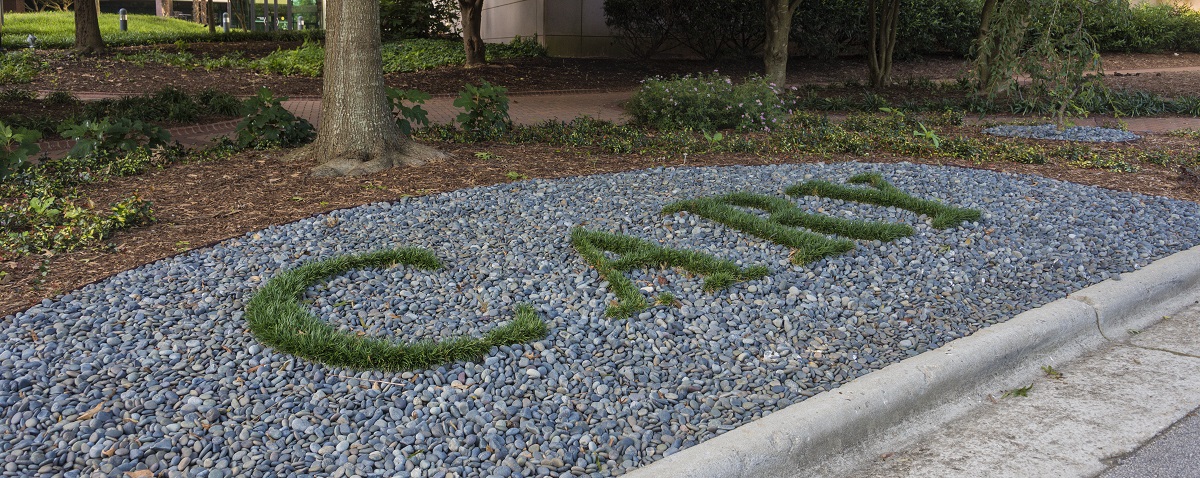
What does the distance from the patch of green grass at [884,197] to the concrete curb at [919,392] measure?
3.17 ft

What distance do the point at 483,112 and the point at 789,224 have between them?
4355 millimetres

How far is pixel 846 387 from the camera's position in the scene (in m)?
3.20

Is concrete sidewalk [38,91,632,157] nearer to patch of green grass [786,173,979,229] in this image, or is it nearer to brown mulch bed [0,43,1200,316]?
brown mulch bed [0,43,1200,316]

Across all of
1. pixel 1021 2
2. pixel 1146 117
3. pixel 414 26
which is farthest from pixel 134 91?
pixel 1146 117

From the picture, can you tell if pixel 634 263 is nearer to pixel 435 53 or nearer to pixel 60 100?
pixel 60 100

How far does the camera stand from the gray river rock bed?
274cm

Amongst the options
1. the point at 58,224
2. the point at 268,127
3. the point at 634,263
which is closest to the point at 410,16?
the point at 268,127

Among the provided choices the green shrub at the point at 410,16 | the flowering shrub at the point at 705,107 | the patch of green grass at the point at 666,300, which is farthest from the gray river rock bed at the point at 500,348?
the green shrub at the point at 410,16

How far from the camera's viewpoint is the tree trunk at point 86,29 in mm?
17750

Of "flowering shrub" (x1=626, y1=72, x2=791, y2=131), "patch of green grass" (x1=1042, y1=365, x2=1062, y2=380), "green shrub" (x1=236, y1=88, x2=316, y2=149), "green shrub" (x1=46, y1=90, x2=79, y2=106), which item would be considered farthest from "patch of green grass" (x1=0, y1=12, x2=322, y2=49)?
"patch of green grass" (x1=1042, y1=365, x2=1062, y2=380)

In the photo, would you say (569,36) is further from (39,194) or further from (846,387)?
(846,387)

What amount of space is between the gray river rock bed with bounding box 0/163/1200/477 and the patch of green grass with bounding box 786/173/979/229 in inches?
3.8

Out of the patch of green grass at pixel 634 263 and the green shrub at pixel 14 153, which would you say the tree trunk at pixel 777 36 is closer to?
the patch of green grass at pixel 634 263

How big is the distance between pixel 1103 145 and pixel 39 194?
940cm
